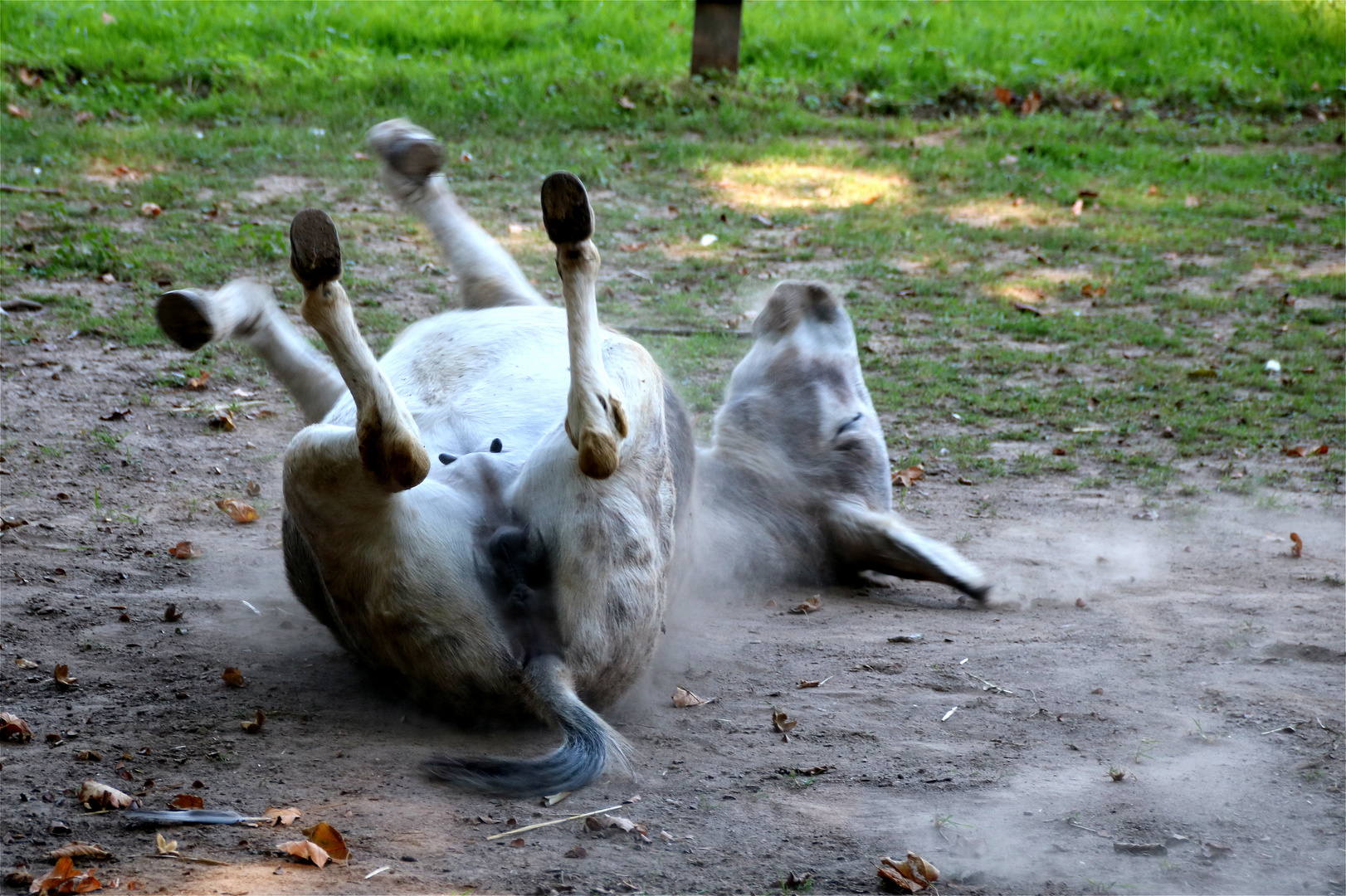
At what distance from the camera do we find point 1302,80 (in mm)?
13969

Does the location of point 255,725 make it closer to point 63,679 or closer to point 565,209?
point 63,679

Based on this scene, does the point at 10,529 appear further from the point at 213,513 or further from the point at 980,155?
the point at 980,155

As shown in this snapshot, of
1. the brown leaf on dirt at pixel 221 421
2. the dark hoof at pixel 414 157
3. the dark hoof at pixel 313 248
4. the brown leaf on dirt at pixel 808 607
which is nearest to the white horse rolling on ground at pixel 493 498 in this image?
the dark hoof at pixel 313 248

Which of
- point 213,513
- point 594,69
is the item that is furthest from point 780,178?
point 213,513

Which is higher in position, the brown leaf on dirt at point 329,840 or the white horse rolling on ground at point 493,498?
the white horse rolling on ground at point 493,498

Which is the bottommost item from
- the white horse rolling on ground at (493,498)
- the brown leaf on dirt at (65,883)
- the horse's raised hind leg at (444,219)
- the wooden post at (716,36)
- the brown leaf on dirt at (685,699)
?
the brown leaf on dirt at (685,699)

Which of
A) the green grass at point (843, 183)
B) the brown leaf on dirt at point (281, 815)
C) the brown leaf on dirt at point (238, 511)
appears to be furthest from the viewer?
the green grass at point (843, 183)

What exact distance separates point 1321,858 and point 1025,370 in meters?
4.95

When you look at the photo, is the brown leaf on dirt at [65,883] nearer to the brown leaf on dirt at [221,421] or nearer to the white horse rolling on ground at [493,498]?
the white horse rolling on ground at [493,498]

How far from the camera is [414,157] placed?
5293 millimetres

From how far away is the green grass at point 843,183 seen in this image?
23.4 ft

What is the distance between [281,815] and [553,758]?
645mm

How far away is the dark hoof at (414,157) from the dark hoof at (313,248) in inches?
90.5

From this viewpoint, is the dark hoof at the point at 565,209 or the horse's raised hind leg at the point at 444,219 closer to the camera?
the dark hoof at the point at 565,209
